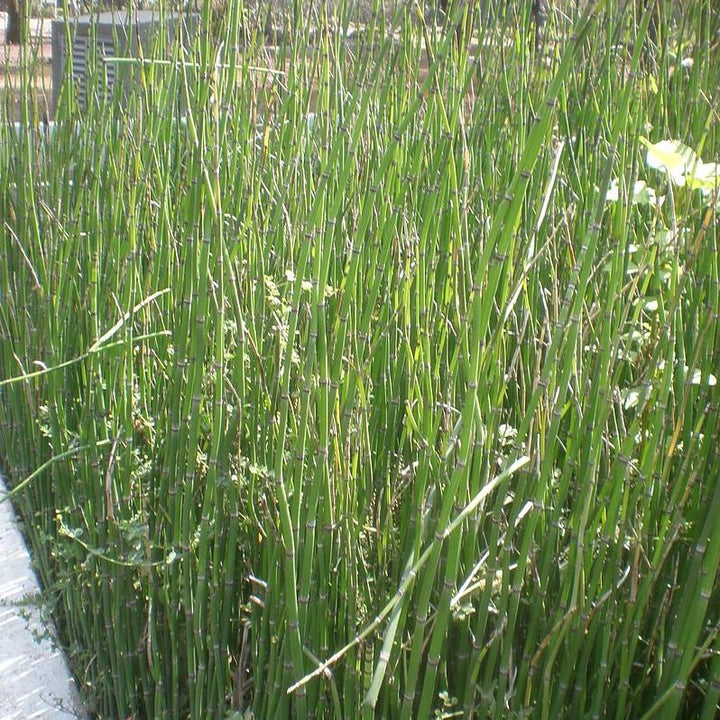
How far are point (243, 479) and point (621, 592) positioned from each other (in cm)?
45

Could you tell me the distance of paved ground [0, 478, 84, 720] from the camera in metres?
1.39

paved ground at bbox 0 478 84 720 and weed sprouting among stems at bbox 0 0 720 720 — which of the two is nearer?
weed sprouting among stems at bbox 0 0 720 720

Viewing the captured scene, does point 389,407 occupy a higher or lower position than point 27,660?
higher

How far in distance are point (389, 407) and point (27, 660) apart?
0.76 meters

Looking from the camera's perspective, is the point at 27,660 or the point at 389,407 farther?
the point at 27,660

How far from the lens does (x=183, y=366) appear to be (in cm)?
117

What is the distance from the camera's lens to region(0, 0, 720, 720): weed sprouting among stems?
2.96ft

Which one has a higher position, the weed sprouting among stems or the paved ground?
the weed sprouting among stems

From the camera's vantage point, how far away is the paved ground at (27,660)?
54.7 inches

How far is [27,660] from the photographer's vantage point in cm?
149

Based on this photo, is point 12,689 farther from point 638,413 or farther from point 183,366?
point 638,413

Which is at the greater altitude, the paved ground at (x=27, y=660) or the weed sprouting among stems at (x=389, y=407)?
the weed sprouting among stems at (x=389, y=407)

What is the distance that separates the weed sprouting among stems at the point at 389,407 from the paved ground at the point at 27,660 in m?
0.04

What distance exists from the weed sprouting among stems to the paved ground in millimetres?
42
